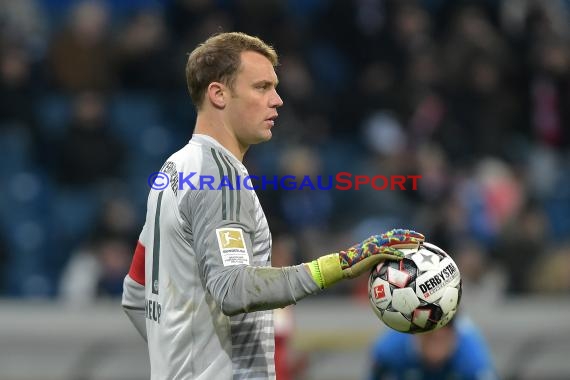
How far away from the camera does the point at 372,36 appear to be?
12.0 meters

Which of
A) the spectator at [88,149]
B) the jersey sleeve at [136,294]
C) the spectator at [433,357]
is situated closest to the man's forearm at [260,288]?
the jersey sleeve at [136,294]

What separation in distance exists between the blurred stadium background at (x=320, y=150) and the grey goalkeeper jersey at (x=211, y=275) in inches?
191

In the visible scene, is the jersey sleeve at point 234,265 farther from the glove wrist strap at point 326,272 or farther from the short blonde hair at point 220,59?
the short blonde hair at point 220,59

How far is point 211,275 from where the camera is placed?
11.3 ft

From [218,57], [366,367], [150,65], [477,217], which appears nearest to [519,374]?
[366,367]

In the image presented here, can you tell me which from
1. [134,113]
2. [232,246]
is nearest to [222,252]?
[232,246]

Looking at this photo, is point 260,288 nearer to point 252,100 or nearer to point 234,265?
point 234,265

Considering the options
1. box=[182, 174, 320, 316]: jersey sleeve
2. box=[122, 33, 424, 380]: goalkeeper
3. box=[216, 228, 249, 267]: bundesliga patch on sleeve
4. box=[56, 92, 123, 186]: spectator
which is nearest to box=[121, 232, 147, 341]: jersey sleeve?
box=[122, 33, 424, 380]: goalkeeper

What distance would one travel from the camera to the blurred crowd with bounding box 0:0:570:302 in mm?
9883

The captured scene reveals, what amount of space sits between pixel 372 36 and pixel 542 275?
360 centimetres

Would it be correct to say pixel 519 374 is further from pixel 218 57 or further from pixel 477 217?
pixel 218 57

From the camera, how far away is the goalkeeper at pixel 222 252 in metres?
3.41

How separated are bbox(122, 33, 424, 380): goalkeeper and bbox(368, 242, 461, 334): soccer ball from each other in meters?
0.08

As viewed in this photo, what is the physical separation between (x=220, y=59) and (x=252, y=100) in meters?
0.17
